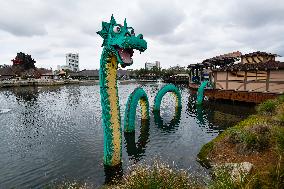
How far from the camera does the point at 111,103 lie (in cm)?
993

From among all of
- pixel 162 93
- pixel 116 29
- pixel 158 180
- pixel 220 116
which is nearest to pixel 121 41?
pixel 116 29

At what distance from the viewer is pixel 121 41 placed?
8.93 m

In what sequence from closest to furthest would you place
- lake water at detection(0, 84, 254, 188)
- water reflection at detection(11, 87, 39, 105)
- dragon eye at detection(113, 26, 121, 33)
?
dragon eye at detection(113, 26, 121, 33) → lake water at detection(0, 84, 254, 188) → water reflection at detection(11, 87, 39, 105)

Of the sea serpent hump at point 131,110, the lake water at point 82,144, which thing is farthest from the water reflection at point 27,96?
the sea serpent hump at point 131,110

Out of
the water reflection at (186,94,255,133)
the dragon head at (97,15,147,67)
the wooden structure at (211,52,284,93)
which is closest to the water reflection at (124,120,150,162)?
the water reflection at (186,94,255,133)

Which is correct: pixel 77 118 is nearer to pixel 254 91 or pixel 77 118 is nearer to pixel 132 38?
pixel 132 38

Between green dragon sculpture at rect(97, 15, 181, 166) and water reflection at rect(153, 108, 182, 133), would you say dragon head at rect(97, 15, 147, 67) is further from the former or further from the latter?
water reflection at rect(153, 108, 182, 133)

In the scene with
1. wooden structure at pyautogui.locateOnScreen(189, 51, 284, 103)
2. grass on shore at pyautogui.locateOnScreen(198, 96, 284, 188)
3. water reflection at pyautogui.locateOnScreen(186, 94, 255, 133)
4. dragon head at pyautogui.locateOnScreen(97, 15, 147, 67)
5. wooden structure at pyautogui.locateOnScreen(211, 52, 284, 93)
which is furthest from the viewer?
wooden structure at pyautogui.locateOnScreen(211, 52, 284, 93)

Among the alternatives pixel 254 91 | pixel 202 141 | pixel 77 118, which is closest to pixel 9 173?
pixel 202 141

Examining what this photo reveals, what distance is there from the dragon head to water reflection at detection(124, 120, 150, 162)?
5.28 meters

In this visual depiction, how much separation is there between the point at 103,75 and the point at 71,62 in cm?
19718

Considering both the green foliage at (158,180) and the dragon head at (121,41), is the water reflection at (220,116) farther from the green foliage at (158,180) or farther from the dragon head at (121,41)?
the green foliage at (158,180)

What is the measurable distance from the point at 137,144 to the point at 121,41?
7.43 meters

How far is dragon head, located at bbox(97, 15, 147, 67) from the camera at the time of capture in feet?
28.9
